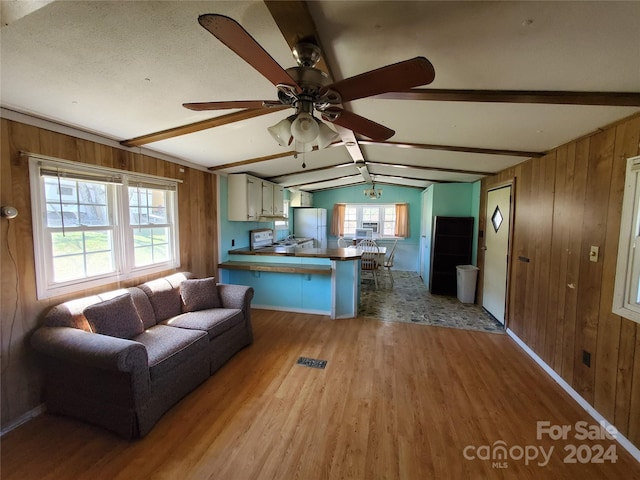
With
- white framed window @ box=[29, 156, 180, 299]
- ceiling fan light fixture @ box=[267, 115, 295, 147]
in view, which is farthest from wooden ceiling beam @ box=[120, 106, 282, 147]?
ceiling fan light fixture @ box=[267, 115, 295, 147]

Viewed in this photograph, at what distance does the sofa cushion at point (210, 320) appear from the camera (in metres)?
2.53

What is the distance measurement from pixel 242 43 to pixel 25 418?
9.49ft

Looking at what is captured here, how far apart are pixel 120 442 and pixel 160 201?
2336 mm

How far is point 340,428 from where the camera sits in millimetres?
1916

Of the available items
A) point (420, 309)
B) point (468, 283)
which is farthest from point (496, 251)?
point (420, 309)

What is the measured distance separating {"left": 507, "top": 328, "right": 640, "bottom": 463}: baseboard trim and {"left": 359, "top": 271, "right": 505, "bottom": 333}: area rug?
60 centimetres

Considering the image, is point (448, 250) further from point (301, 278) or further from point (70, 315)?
point (70, 315)

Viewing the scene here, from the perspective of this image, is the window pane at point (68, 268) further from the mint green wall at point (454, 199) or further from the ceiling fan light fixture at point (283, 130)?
the mint green wall at point (454, 199)

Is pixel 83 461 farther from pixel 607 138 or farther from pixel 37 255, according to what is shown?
pixel 607 138

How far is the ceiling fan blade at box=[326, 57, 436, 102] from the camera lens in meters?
0.96

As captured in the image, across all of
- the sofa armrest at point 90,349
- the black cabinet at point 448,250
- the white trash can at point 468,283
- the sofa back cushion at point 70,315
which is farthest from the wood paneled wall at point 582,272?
the sofa back cushion at point 70,315

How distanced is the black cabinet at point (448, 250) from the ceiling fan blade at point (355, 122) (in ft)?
12.8

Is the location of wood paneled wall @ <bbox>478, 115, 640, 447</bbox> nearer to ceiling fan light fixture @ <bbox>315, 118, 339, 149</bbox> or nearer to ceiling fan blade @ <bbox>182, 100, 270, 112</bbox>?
ceiling fan light fixture @ <bbox>315, 118, 339, 149</bbox>

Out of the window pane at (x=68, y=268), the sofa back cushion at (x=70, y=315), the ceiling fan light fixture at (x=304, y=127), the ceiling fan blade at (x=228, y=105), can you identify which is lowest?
the sofa back cushion at (x=70, y=315)
